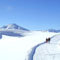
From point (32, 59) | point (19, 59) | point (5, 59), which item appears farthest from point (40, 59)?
point (5, 59)

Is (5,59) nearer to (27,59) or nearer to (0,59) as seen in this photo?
(0,59)

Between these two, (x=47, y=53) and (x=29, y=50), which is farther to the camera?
(x=29, y=50)

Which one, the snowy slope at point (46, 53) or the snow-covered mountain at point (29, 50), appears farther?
the snow-covered mountain at point (29, 50)

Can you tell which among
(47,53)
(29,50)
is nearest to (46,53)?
(47,53)

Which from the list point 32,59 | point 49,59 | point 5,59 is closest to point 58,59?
point 49,59

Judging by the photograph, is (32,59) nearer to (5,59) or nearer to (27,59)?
(27,59)

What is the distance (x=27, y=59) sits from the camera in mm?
15211

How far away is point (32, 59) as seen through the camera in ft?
50.6

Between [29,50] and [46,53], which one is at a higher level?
[29,50]

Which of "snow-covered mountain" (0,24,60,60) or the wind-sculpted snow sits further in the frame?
"snow-covered mountain" (0,24,60,60)

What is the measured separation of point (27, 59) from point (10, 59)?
5.25 ft

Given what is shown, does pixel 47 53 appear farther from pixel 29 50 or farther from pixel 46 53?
pixel 29 50

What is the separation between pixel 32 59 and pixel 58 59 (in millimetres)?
2186

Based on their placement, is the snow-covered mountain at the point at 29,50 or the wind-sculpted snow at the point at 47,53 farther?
the snow-covered mountain at the point at 29,50
